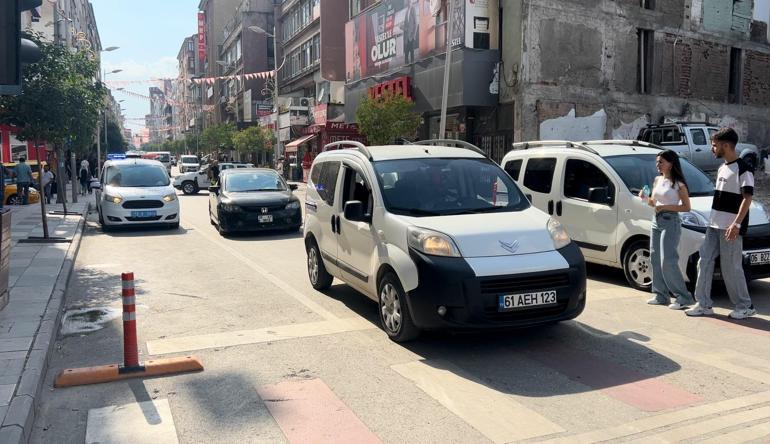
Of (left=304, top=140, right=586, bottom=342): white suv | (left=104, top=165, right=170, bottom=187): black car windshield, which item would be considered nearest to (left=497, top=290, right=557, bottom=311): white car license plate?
(left=304, top=140, right=586, bottom=342): white suv

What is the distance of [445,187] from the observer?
6.57 metres

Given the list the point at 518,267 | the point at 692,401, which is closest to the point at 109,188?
the point at 518,267

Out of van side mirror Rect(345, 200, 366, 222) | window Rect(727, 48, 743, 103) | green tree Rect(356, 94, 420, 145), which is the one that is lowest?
van side mirror Rect(345, 200, 366, 222)

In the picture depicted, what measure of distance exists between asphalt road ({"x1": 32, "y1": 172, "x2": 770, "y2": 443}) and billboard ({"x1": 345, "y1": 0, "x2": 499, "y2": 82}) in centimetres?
1683

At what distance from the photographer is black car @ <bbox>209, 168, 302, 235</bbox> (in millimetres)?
14344

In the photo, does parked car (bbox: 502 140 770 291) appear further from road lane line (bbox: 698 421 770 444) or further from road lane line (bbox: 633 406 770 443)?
road lane line (bbox: 698 421 770 444)

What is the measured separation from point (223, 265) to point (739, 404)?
8216mm

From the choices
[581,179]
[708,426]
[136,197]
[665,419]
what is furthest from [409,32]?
[708,426]

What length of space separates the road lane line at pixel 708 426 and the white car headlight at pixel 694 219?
11.8ft

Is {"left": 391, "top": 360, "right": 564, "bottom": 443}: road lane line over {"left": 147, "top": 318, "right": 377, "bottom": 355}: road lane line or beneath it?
over

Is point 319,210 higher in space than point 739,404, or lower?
higher

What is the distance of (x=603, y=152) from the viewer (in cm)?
911

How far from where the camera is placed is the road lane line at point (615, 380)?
4.52 metres

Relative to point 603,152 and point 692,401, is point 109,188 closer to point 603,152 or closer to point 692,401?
point 603,152
